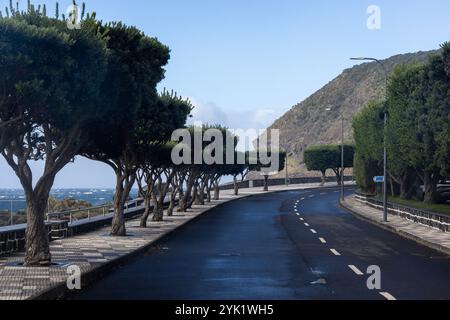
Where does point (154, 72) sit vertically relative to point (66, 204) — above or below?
above

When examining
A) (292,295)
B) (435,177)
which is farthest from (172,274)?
(435,177)

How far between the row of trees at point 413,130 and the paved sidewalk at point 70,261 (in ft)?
51.6

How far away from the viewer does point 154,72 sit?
23391 millimetres

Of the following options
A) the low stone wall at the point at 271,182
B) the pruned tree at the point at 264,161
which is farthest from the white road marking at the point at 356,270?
the low stone wall at the point at 271,182

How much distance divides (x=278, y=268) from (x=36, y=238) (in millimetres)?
6277

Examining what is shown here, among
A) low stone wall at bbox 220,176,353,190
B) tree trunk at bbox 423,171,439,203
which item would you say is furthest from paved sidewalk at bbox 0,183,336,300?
low stone wall at bbox 220,176,353,190

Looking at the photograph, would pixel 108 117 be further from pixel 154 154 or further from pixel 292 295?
pixel 154 154

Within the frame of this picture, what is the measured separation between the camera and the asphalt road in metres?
14.5

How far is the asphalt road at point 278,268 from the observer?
47.7 feet

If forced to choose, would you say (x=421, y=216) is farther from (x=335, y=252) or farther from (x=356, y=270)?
(x=356, y=270)

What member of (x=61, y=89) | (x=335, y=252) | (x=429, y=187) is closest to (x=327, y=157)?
(x=429, y=187)

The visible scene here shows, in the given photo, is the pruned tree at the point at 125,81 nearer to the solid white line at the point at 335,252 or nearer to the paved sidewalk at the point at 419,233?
the solid white line at the point at 335,252

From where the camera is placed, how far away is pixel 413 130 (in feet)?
142
